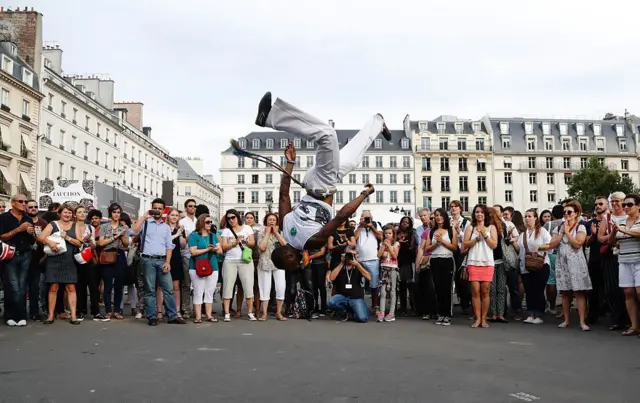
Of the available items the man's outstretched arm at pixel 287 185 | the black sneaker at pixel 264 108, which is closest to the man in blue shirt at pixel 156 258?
the man's outstretched arm at pixel 287 185

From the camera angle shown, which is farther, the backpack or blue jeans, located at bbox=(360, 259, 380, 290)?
blue jeans, located at bbox=(360, 259, 380, 290)

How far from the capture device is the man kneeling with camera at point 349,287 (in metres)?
10.1

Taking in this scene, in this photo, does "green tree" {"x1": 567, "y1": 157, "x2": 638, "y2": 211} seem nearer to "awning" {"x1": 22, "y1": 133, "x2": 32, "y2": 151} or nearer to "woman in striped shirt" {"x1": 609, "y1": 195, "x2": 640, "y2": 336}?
"woman in striped shirt" {"x1": 609, "y1": 195, "x2": 640, "y2": 336}

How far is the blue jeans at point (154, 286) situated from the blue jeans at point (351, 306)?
2.94 meters

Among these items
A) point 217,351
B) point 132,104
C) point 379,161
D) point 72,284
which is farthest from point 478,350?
point 379,161

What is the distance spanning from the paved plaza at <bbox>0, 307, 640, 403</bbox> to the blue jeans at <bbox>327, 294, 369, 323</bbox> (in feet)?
3.10

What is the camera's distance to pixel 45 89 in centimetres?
4378

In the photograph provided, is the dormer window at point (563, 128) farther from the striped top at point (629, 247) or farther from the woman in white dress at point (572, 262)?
the striped top at point (629, 247)

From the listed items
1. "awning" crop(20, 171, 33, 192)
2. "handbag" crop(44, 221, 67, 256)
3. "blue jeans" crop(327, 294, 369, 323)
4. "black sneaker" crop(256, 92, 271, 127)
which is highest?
"awning" crop(20, 171, 33, 192)

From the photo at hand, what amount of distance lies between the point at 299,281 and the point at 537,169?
71.4 m

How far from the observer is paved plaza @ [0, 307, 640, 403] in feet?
15.5

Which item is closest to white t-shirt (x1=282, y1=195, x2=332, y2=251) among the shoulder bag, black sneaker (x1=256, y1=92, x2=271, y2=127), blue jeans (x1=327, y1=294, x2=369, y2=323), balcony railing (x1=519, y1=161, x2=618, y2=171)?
black sneaker (x1=256, y1=92, x2=271, y2=127)

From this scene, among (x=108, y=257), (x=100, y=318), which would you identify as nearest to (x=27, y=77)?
(x=108, y=257)

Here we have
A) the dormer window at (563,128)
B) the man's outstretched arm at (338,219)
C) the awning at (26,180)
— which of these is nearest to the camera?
the man's outstretched arm at (338,219)
